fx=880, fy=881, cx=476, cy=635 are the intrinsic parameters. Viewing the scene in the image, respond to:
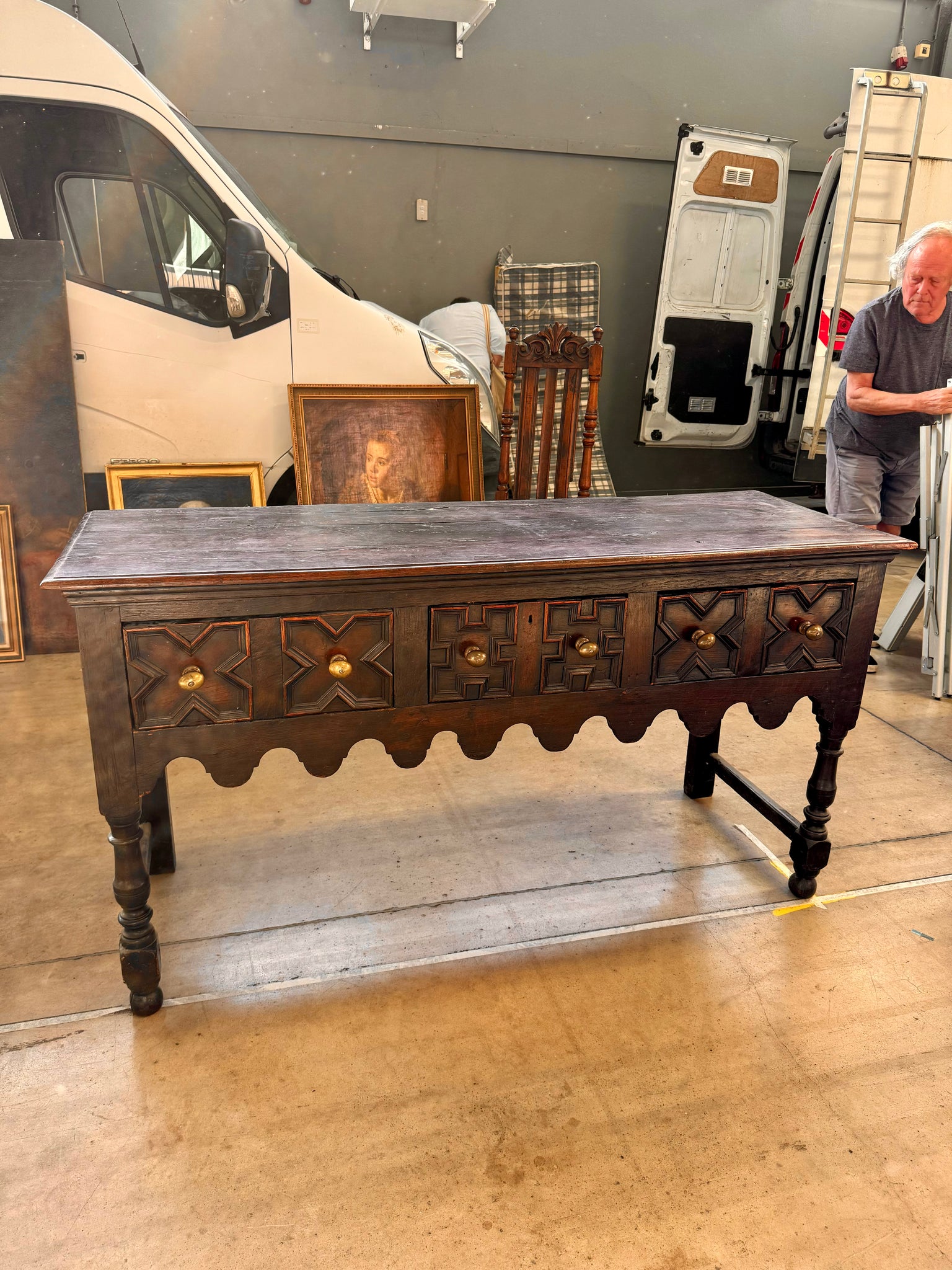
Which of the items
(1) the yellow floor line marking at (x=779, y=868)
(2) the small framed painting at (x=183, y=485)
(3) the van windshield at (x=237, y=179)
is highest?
(3) the van windshield at (x=237, y=179)

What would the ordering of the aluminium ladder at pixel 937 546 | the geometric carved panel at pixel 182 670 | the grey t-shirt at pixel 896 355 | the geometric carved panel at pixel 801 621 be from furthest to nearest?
the aluminium ladder at pixel 937 546 < the grey t-shirt at pixel 896 355 < the geometric carved panel at pixel 801 621 < the geometric carved panel at pixel 182 670

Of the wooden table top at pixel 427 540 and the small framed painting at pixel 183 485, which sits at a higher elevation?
the wooden table top at pixel 427 540

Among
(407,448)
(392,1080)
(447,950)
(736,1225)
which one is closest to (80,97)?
(407,448)

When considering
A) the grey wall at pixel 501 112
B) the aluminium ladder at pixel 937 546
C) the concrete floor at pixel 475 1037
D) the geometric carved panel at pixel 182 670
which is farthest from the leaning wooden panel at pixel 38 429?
the aluminium ladder at pixel 937 546

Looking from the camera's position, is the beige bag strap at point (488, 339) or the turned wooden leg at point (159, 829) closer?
the turned wooden leg at point (159, 829)

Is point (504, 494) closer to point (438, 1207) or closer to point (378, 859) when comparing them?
point (378, 859)

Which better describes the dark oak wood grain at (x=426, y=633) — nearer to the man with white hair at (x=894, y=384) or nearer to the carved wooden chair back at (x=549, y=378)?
the carved wooden chair back at (x=549, y=378)

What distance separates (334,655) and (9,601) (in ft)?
8.43

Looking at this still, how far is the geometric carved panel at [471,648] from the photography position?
176 centimetres

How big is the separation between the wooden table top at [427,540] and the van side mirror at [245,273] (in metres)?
1.96

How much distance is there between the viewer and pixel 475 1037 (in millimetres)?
1786

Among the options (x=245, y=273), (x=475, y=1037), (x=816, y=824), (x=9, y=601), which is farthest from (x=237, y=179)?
(x=475, y=1037)

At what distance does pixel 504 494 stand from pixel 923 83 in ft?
11.6

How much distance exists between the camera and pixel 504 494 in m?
3.72
